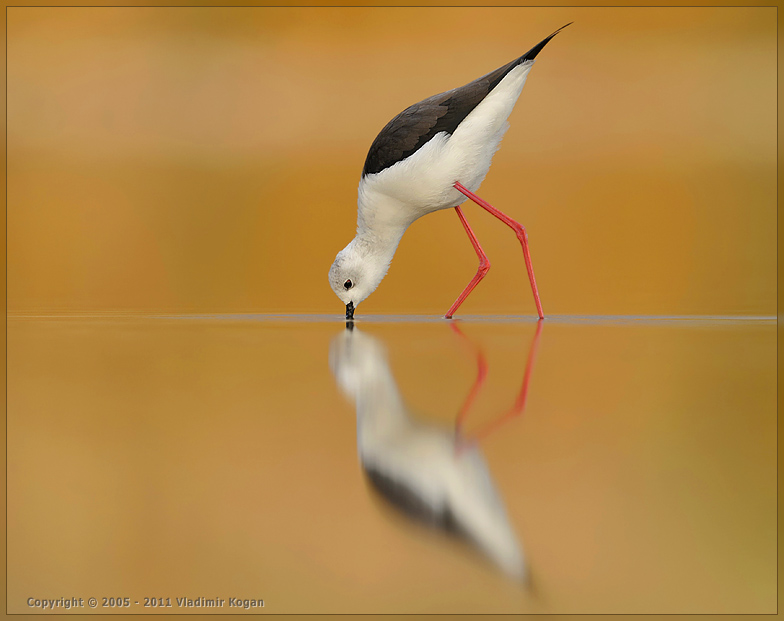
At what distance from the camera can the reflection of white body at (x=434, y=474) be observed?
62cm

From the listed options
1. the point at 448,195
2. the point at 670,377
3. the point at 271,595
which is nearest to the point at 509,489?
the point at 271,595

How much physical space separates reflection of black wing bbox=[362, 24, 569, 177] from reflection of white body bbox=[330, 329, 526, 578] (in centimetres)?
225

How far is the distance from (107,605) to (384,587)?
0.22m

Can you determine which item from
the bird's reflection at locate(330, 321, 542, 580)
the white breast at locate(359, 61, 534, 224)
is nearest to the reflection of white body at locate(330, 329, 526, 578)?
the bird's reflection at locate(330, 321, 542, 580)

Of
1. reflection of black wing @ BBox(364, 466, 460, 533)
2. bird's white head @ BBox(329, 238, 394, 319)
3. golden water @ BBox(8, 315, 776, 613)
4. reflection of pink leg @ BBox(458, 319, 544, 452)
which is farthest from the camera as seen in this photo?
bird's white head @ BBox(329, 238, 394, 319)

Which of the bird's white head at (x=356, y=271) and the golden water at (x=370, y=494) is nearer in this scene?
the golden water at (x=370, y=494)

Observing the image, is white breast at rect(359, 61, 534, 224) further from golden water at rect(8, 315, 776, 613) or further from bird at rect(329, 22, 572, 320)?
golden water at rect(8, 315, 776, 613)

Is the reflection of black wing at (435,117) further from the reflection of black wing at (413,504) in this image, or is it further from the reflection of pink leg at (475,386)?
the reflection of black wing at (413,504)

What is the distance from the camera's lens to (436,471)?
2.57 ft

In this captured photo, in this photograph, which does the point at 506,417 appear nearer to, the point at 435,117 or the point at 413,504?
the point at 413,504

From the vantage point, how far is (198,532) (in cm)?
64

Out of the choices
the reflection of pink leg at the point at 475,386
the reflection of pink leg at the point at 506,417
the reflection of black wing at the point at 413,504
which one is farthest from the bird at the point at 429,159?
the reflection of black wing at the point at 413,504

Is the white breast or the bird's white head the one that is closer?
the white breast

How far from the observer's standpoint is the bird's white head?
144 inches
